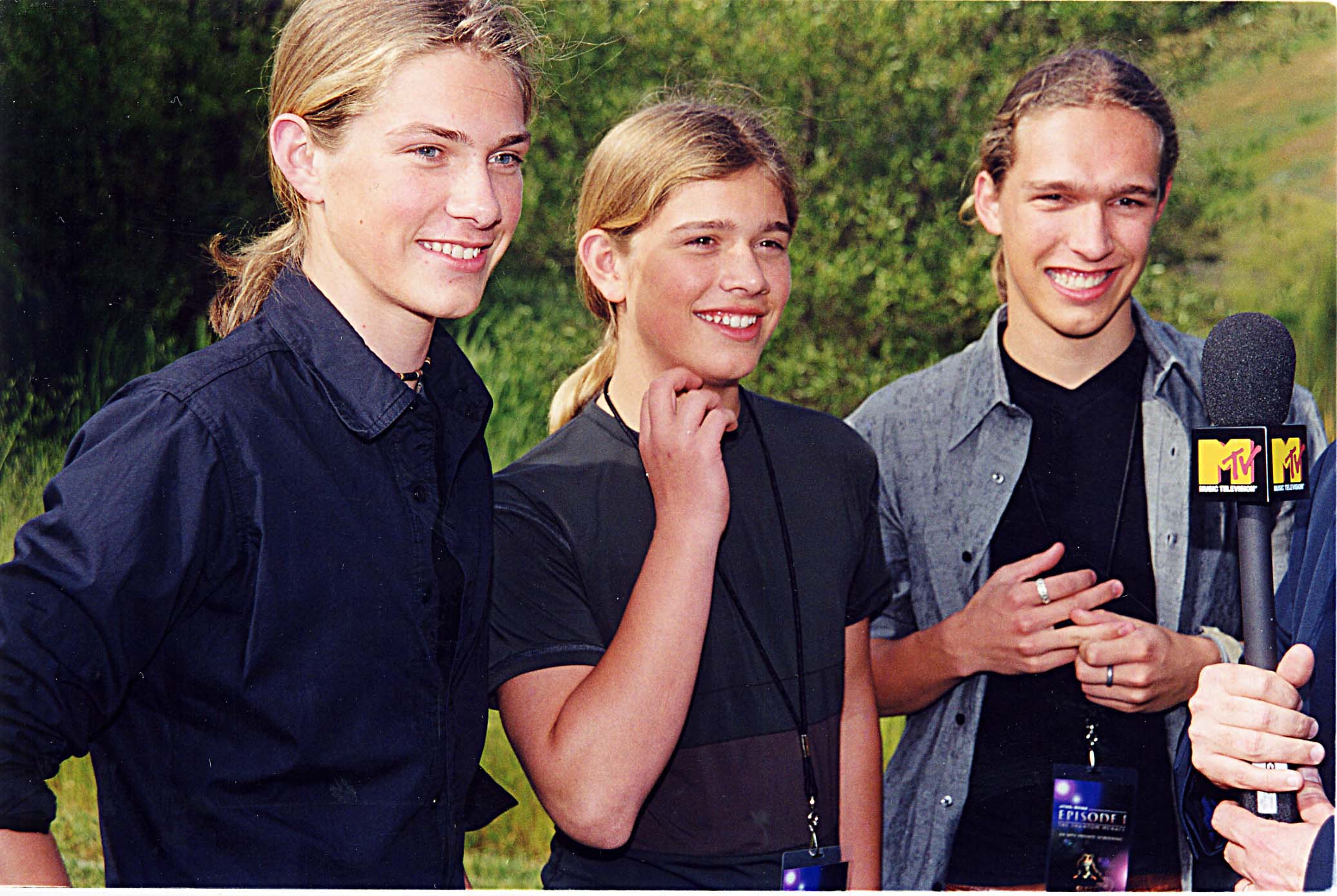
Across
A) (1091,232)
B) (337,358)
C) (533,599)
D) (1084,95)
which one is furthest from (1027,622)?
(337,358)

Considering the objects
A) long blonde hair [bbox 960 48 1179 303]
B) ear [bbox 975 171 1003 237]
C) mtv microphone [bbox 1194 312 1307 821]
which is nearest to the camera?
mtv microphone [bbox 1194 312 1307 821]

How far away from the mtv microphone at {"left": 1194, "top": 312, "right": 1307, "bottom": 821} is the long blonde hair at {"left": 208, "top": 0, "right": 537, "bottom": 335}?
142 centimetres

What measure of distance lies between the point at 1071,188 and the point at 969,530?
0.81 m

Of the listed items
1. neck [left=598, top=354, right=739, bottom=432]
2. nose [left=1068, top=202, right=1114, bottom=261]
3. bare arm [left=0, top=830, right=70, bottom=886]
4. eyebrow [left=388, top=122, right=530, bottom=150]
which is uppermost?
nose [left=1068, top=202, right=1114, bottom=261]

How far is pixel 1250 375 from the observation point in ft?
7.32

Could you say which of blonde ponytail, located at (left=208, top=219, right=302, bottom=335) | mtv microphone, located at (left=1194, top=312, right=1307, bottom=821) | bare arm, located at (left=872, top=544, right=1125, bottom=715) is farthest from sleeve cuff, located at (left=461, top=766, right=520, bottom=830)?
mtv microphone, located at (left=1194, top=312, right=1307, bottom=821)

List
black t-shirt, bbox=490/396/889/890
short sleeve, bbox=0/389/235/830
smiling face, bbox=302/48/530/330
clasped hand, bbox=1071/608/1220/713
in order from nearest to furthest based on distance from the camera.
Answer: short sleeve, bbox=0/389/235/830
smiling face, bbox=302/48/530/330
black t-shirt, bbox=490/396/889/890
clasped hand, bbox=1071/608/1220/713

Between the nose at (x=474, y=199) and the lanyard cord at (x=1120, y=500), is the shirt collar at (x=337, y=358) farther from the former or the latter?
the lanyard cord at (x=1120, y=500)

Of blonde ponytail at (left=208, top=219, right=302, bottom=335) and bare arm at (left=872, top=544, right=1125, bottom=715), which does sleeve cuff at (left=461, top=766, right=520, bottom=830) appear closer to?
bare arm at (left=872, top=544, right=1125, bottom=715)

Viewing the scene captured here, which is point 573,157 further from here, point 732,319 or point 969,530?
point 969,530

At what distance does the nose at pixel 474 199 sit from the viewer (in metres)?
2.27

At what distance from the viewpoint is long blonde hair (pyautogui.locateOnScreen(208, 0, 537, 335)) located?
2.21m

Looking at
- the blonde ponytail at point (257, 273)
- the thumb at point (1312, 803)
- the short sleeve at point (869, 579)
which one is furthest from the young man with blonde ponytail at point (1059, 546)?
the blonde ponytail at point (257, 273)

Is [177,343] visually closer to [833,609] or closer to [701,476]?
[701,476]
